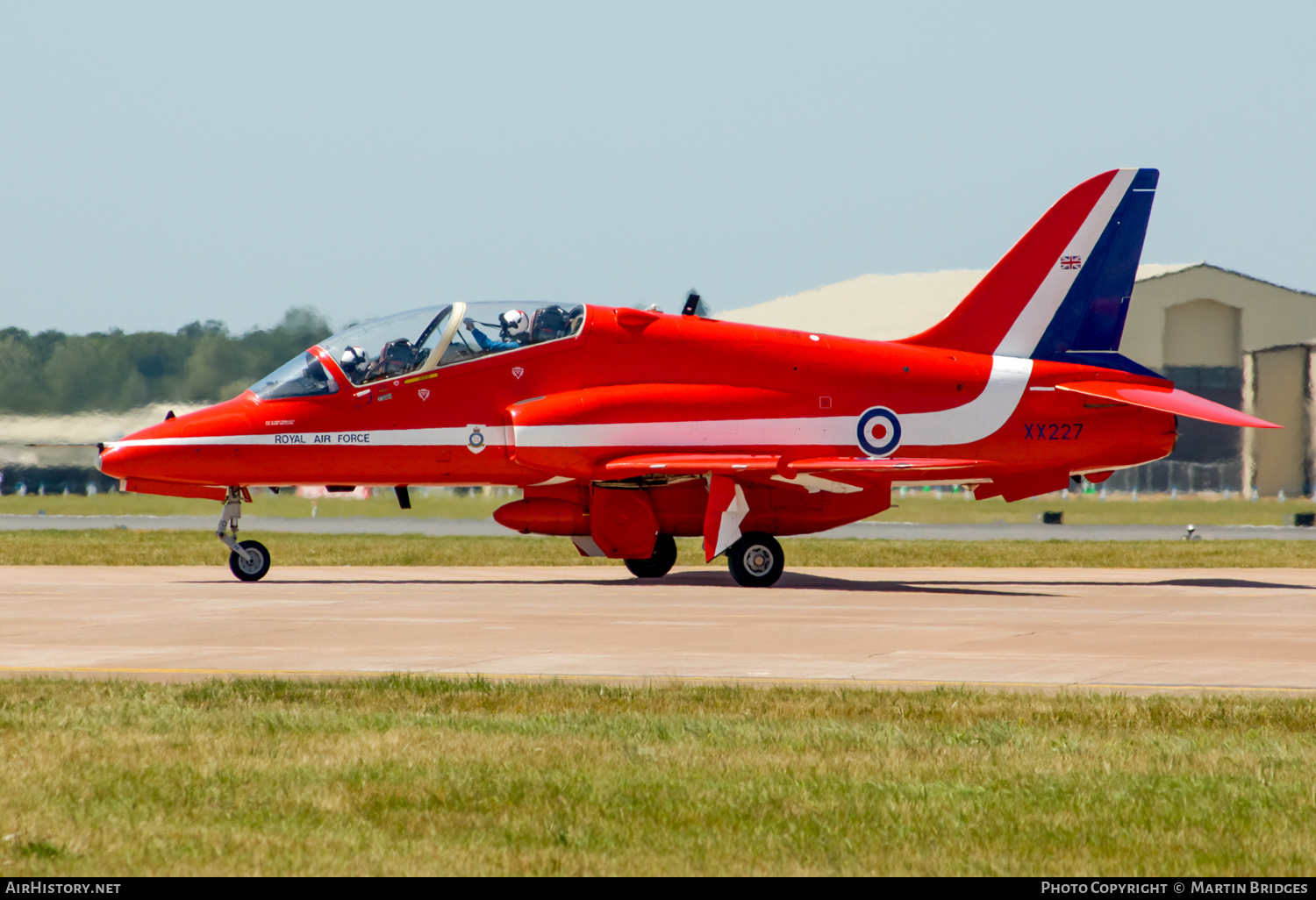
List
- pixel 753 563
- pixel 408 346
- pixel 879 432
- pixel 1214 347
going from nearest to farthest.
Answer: pixel 753 563 < pixel 408 346 < pixel 879 432 < pixel 1214 347

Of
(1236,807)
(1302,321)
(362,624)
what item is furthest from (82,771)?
(1302,321)

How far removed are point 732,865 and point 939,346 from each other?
1731 centimetres

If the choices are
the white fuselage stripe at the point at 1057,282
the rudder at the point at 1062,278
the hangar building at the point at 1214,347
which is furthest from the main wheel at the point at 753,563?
the hangar building at the point at 1214,347

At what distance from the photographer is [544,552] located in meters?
28.8

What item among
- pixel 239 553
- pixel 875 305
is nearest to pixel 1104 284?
pixel 239 553

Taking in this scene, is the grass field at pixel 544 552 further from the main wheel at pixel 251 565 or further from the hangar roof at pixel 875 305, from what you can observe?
the hangar roof at pixel 875 305

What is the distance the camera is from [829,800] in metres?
6.79

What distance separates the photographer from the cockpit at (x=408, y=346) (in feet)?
67.1

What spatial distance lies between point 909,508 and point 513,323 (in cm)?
2835

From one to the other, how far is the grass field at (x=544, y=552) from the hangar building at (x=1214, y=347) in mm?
26175

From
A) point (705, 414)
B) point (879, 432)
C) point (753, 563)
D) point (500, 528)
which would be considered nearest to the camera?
point (753, 563)

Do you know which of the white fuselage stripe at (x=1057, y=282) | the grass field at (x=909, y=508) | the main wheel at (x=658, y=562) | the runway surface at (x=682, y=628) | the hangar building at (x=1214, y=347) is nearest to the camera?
the runway surface at (x=682, y=628)

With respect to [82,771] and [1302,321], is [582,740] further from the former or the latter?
[1302,321]

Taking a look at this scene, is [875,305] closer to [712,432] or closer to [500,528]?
[500,528]
